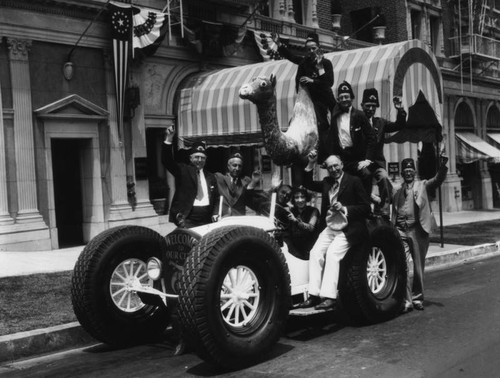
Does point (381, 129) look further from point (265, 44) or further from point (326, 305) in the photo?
point (265, 44)

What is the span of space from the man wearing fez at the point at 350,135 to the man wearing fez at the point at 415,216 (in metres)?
0.65

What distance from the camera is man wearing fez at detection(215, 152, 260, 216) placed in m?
7.45

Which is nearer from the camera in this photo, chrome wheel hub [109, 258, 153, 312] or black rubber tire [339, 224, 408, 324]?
chrome wheel hub [109, 258, 153, 312]

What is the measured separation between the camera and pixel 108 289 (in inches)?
253

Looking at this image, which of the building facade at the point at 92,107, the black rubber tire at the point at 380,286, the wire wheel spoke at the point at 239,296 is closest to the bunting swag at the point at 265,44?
the building facade at the point at 92,107

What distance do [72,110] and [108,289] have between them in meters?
9.57

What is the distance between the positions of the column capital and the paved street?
29.7ft

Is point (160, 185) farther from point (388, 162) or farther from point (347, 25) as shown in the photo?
point (347, 25)

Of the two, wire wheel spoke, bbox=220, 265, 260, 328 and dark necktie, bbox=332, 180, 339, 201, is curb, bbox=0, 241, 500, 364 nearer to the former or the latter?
wire wheel spoke, bbox=220, 265, 260, 328

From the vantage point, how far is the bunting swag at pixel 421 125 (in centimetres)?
1238

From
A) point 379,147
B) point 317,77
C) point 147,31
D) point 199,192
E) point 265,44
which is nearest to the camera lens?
point 199,192

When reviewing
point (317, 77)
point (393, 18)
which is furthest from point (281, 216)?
point (393, 18)

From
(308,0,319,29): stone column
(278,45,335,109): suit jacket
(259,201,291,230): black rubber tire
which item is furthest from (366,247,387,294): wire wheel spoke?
(308,0,319,29): stone column

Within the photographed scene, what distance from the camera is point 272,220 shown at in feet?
21.9
